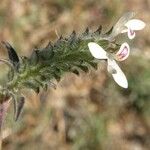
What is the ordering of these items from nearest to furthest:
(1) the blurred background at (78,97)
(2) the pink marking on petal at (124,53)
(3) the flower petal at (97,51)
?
(3) the flower petal at (97,51) < (2) the pink marking on petal at (124,53) < (1) the blurred background at (78,97)

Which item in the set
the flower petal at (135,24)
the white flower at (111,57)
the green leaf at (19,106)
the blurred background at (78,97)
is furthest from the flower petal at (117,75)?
the blurred background at (78,97)

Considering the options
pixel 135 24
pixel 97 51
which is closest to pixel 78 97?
pixel 135 24

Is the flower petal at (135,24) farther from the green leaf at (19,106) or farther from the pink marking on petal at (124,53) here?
the green leaf at (19,106)

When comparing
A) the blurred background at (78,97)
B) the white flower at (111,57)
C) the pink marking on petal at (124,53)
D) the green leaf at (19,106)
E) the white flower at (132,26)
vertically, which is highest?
the blurred background at (78,97)

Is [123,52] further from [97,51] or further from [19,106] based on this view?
[19,106]

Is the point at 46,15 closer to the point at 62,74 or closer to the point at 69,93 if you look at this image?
the point at 69,93

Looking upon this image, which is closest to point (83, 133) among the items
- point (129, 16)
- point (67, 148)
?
point (67, 148)

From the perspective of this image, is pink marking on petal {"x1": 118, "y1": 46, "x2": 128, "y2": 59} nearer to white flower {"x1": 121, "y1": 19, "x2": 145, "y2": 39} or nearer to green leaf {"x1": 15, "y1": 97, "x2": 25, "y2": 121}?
white flower {"x1": 121, "y1": 19, "x2": 145, "y2": 39}
